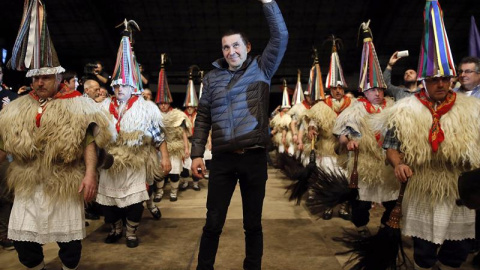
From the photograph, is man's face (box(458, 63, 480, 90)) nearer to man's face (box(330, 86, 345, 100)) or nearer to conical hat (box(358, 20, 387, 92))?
conical hat (box(358, 20, 387, 92))

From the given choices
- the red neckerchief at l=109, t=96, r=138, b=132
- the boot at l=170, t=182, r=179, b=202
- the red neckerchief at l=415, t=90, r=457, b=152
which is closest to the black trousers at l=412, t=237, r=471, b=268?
the red neckerchief at l=415, t=90, r=457, b=152

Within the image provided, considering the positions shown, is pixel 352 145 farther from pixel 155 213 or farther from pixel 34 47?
pixel 34 47

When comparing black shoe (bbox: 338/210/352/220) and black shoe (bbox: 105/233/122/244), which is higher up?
black shoe (bbox: 338/210/352/220)

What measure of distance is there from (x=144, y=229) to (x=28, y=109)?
2539 mm

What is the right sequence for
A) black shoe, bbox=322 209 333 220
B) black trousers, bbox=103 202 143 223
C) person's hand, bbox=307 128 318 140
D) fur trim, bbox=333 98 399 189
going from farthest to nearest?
Result: person's hand, bbox=307 128 318 140
black shoe, bbox=322 209 333 220
black trousers, bbox=103 202 143 223
fur trim, bbox=333 98 399 189

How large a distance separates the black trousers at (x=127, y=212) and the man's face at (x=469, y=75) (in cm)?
363

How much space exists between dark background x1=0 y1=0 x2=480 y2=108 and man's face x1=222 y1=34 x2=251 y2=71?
8.55 meters

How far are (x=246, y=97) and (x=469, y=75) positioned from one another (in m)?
2.41

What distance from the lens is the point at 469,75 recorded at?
3.69 metres

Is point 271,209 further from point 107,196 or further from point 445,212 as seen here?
point 445,212

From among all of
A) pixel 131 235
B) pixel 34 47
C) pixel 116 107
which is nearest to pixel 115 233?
pixel 131 235

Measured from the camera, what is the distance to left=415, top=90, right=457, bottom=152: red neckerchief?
2.65m

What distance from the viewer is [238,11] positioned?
12.1 m

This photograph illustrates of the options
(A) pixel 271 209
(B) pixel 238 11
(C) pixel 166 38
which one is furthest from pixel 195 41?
(A) pixel 271 209
